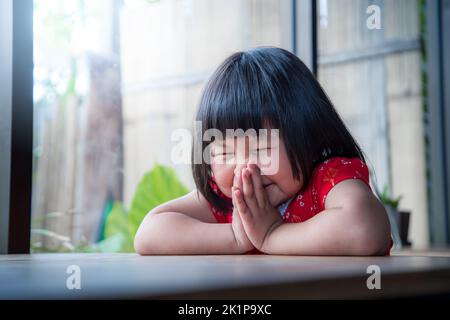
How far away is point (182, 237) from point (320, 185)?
0.80 ft

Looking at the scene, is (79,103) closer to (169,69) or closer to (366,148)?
(169,69)

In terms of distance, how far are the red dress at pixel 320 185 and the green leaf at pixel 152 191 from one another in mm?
988

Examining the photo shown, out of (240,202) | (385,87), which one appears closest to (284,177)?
(240,202)

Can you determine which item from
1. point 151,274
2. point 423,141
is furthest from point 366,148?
point 151,274

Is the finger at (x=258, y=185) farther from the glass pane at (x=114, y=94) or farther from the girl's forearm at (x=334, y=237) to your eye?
the glass pane at (x=114, y=94)

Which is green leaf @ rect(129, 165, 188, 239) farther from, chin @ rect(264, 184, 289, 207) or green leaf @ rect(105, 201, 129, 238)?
chin @ rect(264, 184, 289, 207)

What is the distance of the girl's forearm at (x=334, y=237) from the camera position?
2.86 ft

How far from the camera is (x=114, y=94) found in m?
2.10

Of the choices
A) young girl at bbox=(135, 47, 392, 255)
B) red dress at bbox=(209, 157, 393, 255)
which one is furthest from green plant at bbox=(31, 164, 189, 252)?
red dress at bbox=(209, 157, 393, 255)

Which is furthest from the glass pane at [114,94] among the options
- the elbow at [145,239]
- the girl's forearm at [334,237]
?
the girl's forearm at [334,237]

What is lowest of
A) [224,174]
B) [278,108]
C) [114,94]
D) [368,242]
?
[368,242]

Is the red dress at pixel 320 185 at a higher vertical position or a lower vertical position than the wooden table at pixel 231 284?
higher

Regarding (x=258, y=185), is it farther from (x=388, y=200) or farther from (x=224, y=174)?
(x=388, y=200)

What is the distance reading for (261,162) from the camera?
964 millimetres
